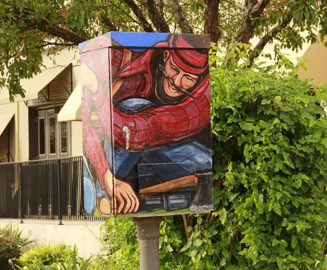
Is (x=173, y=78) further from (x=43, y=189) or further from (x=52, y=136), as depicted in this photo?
(x=52, y=136)

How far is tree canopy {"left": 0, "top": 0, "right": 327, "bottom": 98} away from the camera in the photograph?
9.69 meters

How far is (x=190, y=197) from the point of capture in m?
4.69

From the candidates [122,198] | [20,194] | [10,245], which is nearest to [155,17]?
[10,245]

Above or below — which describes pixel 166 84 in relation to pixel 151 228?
above

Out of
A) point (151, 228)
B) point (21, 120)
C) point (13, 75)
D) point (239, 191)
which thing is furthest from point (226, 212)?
point (21, 120)

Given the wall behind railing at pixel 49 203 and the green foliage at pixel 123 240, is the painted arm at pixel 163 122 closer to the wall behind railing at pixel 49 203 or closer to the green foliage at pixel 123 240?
the green foliage at pixel 123 240

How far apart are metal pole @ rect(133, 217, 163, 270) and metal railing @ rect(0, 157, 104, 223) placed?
8.76 m

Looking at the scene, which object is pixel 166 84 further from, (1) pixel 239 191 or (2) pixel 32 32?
(2) pixel 32 32

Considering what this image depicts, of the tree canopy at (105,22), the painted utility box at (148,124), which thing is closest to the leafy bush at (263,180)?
the painted utility box at (148,124)

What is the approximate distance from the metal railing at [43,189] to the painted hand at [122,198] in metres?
8.91

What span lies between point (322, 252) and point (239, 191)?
32.1 inches

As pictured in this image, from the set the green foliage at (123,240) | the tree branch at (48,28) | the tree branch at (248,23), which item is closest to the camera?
the green foliage at (123,240)

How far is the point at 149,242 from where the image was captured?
467cm

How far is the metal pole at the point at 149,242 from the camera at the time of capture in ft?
15.2
